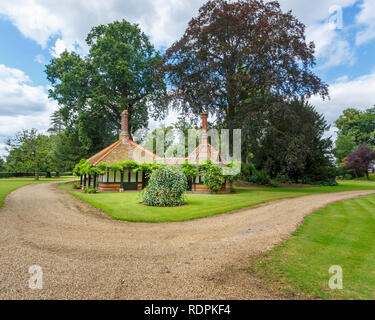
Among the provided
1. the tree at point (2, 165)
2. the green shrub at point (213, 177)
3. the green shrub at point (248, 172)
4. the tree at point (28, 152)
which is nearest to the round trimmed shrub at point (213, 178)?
the green shrub at point (213, 177)

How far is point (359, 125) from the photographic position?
193 feet

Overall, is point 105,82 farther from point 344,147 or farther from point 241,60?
point 344,147

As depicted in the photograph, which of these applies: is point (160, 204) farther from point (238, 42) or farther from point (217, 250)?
point (238, 42)

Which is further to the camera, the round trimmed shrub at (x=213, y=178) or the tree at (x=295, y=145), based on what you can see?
the tree at (x=295, y=145)

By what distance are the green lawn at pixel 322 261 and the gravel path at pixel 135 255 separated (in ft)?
1.17

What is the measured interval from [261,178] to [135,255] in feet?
73.4

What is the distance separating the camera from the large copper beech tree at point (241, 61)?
18703mm

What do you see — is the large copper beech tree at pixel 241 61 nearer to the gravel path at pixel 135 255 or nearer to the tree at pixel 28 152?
the gravel path at pixel 135 255

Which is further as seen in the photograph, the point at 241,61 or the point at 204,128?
the point at 204,128

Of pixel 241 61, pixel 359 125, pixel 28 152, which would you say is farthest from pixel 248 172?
pixel 359 125

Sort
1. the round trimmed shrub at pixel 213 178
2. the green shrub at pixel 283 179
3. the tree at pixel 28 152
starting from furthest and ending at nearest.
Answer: the tree at pixel 28 152 → the green shrub at pixel 283 179 → the round trimmed shrub at pixel 213 178

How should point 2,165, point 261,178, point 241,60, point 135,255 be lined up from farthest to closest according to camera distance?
point 2,165, point 261,178, point 241,60, point 135,255
